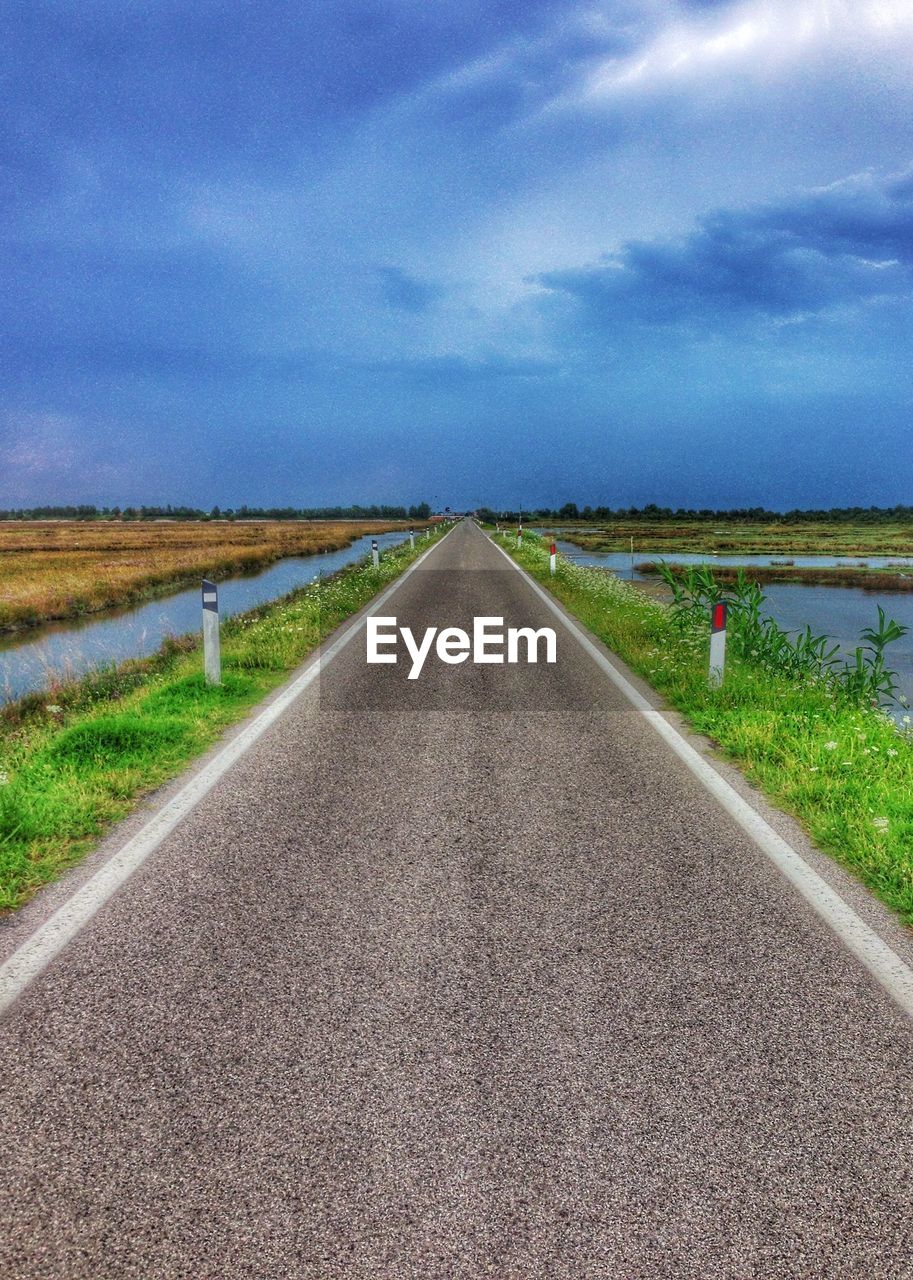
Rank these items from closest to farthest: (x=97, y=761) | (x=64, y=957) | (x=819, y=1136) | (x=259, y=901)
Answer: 1. (x=819, y=1136)
2. (x=64, y=957)
3. (x=259, y=901)
4. (x=97, y=761)

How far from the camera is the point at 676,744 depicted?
7359 mm

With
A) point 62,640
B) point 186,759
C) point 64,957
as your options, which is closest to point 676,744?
point 186,759

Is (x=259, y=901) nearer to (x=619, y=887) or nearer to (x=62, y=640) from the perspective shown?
(x=619, y=887)

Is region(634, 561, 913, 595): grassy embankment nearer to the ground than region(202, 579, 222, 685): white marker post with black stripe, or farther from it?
nearer to the ground

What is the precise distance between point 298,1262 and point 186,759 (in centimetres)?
504

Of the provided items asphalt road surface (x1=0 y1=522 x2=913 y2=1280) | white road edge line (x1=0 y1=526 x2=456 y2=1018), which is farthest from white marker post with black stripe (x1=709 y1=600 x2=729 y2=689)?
white road edge line (x1=0 y1=526 x2=456 y2=1018)

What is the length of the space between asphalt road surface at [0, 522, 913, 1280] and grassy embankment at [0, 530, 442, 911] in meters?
0.68

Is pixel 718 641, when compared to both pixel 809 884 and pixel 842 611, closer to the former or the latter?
pixel 809 884

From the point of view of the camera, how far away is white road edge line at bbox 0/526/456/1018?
361cm

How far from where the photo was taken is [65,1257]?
219 cm

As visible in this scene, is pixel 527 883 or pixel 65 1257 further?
pixel 527 883

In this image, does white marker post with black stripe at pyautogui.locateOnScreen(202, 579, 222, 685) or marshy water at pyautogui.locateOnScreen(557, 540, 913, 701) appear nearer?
white marker post with black stripe at pyautogui.locateOnScreen(202, 579, 222, 685)

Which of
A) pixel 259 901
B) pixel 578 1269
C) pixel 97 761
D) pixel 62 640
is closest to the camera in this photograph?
pixel 578 1269

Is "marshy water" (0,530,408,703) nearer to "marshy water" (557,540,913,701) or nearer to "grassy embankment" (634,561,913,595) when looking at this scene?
"marshy water" (557,540,913,701)
